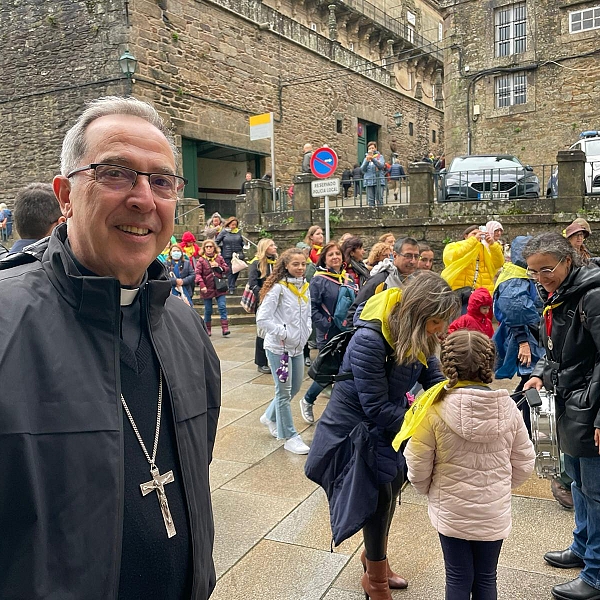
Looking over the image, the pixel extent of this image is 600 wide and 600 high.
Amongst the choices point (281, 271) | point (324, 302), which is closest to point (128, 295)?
point (281, 271)

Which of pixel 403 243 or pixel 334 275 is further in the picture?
pixel 334 275

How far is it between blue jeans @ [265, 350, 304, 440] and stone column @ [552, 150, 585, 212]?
9466 mm

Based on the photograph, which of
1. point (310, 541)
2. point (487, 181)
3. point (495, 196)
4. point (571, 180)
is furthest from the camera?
point (487, 181)

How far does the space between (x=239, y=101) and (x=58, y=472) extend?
22.2 meters

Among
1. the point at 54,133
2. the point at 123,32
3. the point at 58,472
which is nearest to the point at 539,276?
the point at 58,472

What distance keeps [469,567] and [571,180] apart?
11799mm

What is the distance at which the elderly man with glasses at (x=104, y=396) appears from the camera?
1.25 meters

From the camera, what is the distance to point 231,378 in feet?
26.8

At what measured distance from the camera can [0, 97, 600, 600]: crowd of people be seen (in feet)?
4.23

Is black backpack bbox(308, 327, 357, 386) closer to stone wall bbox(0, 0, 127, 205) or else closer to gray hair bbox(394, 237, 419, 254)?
gray hair bbox(394, 237, 419, 254)

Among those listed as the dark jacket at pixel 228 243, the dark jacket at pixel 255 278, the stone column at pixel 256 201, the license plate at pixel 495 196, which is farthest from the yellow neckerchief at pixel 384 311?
the stone column at pixel 256 201

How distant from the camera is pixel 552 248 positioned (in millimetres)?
3109

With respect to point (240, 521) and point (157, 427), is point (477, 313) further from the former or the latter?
point (157, 427)

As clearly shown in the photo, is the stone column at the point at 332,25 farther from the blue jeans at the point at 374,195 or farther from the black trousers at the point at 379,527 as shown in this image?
the black trousers at the point at 379,527
